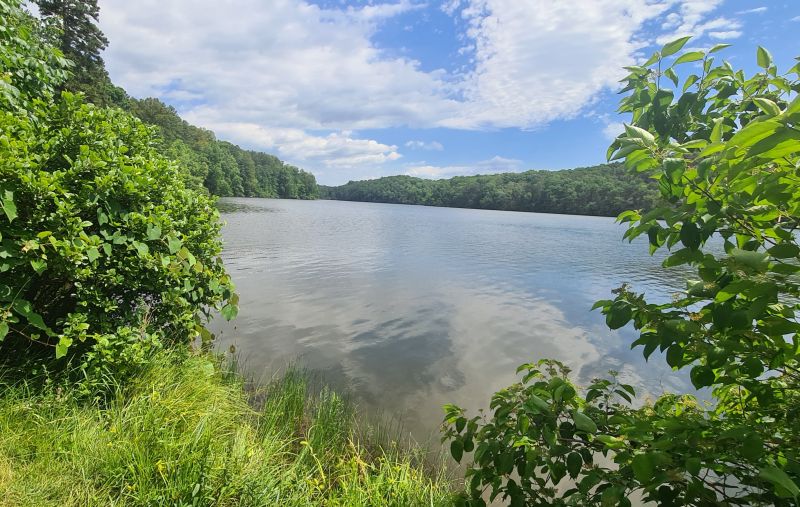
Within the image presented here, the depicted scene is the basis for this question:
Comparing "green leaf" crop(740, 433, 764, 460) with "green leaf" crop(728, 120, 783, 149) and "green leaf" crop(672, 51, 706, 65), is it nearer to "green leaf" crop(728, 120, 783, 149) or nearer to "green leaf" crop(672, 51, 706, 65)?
"green leaf" crop(728, 120, 783, 149)

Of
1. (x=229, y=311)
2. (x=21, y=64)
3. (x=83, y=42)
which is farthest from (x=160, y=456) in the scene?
(x=83, y=42)

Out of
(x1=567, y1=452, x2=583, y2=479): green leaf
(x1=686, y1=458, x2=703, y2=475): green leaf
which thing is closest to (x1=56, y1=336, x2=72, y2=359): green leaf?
(x1=567, y1=452, x2=583, y2=479): green leaf

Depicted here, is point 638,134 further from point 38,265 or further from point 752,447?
point 38,265

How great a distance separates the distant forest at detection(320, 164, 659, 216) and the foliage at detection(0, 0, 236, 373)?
75.1m

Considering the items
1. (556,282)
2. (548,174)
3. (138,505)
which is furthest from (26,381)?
(548,174)

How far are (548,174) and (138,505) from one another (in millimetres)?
149333

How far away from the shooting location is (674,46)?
6.18 ft

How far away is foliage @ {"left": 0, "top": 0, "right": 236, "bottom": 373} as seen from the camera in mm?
3559

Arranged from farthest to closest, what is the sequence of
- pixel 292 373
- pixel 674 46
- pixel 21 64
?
pixel 292 373 → pixel 21 64 → pixel 674 46

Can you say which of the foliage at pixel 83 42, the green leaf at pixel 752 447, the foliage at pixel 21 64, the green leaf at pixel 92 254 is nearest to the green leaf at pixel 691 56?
the green leaf at pixel 752 447

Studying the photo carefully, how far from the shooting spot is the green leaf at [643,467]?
1546 mm

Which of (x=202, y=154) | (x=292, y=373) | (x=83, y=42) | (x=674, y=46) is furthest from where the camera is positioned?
(x=202, y=154)

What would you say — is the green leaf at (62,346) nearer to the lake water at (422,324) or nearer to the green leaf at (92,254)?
the green leaf at (92,254)

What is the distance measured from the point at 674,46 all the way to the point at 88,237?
490 cm
